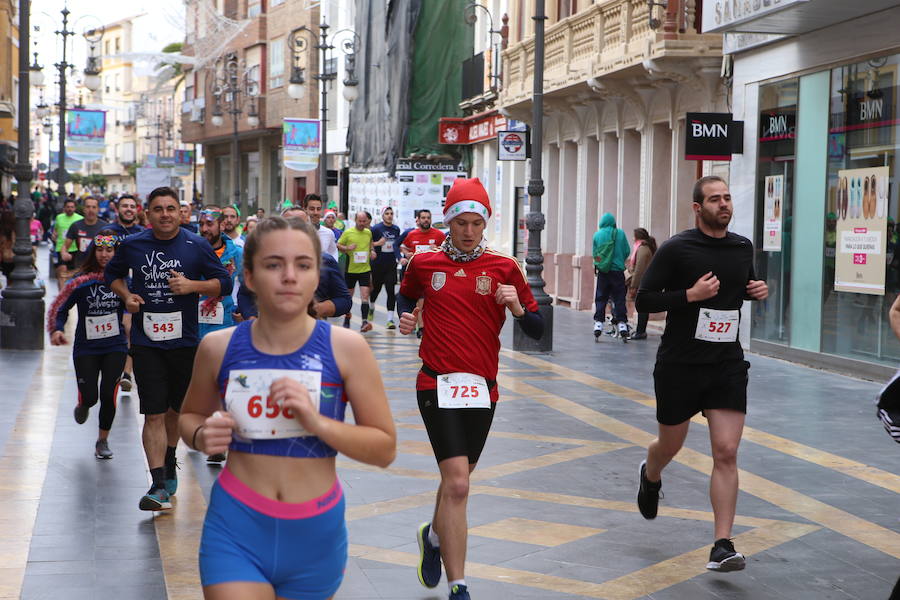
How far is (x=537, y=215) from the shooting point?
18234mm

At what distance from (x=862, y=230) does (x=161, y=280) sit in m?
9.72

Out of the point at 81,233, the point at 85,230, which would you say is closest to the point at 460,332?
the point at 81,233

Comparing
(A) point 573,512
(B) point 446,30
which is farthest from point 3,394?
(B) point 446,30

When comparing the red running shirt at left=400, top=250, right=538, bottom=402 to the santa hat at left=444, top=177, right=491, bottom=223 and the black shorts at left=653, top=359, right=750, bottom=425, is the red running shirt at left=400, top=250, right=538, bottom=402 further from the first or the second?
the black shorts at left=653, top=359, right=750, bottom=425

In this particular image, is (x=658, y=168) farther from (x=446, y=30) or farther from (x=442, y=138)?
(x=446, y=30)

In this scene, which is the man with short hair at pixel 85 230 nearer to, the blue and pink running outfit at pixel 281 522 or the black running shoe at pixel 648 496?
the black running shoe at pixel 648 496

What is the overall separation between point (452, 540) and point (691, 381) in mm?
1693

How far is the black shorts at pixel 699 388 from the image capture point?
6.66 metres

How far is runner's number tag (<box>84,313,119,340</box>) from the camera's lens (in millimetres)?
9320

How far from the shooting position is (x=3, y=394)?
12.4 m

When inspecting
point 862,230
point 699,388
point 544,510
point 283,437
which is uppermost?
point 862,230

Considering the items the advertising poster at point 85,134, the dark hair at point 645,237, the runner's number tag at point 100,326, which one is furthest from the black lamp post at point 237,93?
the runner's number tag at point 100,326

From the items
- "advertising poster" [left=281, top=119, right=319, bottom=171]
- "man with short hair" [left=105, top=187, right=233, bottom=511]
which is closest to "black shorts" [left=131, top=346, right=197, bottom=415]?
"man with short hair" [left=105, top=187, right=233, bottom=511]

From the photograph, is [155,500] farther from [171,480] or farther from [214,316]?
[214,316]
